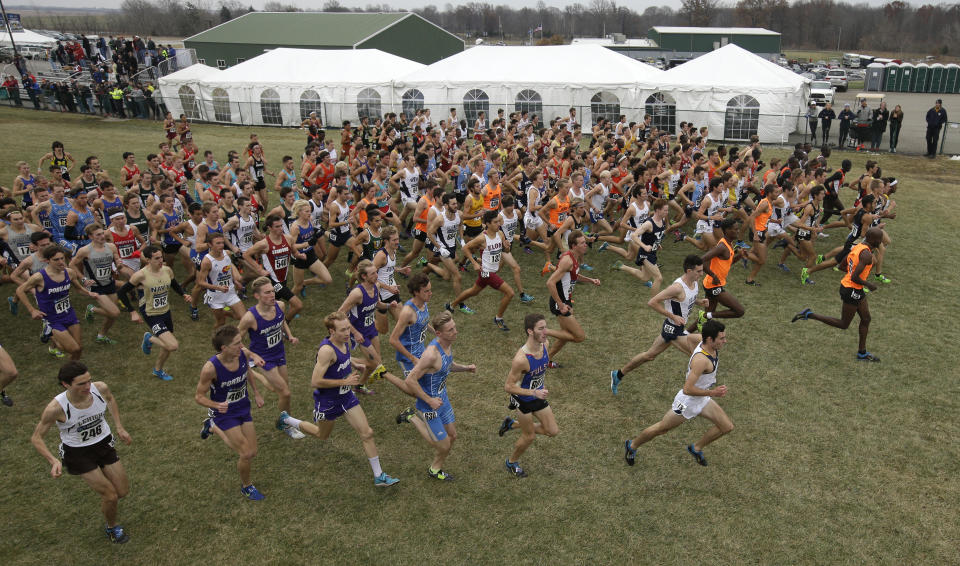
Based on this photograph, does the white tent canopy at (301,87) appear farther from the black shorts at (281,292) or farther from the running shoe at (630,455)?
the running shoe at (630,455)

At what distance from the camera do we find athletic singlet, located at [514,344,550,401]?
20.8ft

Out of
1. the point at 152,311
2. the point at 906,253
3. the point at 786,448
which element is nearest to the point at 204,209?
the point at 152,311

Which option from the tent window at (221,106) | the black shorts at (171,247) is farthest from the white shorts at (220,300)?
the tent window at (221,106)

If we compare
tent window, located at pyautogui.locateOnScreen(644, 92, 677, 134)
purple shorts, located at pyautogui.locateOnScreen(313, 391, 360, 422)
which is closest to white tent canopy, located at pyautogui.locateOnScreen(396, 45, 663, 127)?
tent window, located at pyautogui.locateOnScreen(644, 92, 677, 134)

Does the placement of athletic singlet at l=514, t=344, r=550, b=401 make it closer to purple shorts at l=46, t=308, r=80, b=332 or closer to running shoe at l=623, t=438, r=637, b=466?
running shoe at l=623, t=438, r=637, b=466

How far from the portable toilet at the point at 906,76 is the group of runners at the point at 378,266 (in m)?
45.1

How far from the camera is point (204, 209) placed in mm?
10094

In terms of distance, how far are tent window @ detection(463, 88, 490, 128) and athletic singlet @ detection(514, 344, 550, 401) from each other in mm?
25587

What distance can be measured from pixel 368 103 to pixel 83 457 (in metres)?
28.7

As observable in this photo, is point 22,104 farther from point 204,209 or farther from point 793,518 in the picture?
point 793,518

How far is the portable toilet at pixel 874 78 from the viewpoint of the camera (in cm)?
5147

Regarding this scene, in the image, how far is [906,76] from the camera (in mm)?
51312

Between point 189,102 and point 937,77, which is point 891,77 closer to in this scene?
point 937,77

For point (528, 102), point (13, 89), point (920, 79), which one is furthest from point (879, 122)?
point (13, 89)
